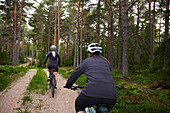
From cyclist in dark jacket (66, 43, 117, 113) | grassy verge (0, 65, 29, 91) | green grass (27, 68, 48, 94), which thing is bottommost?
green grass (27, 68, 48, 94)

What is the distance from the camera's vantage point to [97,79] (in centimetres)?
185

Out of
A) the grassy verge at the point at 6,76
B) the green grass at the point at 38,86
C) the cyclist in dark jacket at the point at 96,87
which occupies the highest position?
the cyclist in dark jacket at the point at 96,87

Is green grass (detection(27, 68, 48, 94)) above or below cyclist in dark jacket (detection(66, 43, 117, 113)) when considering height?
below

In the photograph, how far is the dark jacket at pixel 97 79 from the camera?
1.77 metres

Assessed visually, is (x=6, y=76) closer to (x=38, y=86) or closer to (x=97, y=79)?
(x=38, y=86)

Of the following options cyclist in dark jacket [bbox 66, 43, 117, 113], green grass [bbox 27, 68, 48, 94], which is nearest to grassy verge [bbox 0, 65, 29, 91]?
green grass [bbox 27, 68, 48, 94]

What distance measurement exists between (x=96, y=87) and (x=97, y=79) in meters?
0.13

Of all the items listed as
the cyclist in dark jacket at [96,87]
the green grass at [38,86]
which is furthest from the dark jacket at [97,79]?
the green grass at [38,86]

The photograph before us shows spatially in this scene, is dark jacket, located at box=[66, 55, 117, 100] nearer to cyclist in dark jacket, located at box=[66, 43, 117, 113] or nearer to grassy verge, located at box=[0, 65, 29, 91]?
cyclist in dark jacket, located at box=[66, 43, 117, 113]

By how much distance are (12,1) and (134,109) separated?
22.8 meters

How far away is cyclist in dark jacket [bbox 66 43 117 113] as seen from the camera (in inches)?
69.1

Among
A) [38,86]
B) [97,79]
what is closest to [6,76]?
[38,86]

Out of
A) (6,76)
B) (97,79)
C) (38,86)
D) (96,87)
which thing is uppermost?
(97,79)

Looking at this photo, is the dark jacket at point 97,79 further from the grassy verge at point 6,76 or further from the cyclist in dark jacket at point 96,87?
the grassy verge at point 6,76
